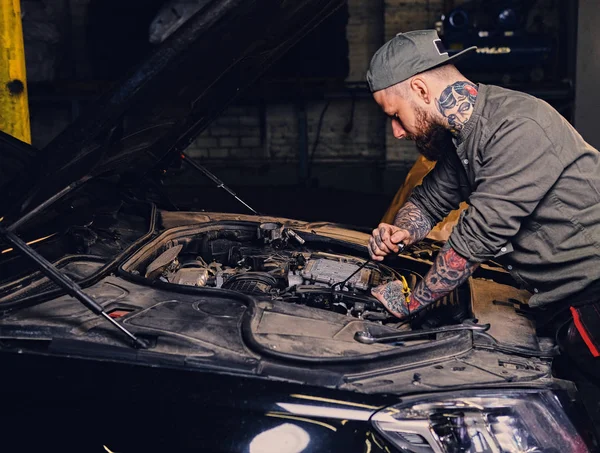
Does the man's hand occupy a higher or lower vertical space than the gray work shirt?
lower

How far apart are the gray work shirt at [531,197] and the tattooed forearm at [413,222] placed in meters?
0.39

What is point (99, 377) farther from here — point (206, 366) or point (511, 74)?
point (511, 74)

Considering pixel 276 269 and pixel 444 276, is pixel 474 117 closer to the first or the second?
pixel 444 276

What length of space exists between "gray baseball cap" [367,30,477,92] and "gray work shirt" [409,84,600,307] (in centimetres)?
19

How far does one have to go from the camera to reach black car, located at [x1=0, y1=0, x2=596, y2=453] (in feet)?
6.00

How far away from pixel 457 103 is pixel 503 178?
11.8 inches

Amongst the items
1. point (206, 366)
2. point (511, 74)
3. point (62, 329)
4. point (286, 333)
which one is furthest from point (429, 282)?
point (511, 74)

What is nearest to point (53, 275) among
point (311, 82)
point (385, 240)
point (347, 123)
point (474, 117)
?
point (385, 240)

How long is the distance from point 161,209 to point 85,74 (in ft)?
21.2

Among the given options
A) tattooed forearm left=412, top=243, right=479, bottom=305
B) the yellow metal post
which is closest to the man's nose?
tattooed forearm left=412, top=243, right=479, bottom=305

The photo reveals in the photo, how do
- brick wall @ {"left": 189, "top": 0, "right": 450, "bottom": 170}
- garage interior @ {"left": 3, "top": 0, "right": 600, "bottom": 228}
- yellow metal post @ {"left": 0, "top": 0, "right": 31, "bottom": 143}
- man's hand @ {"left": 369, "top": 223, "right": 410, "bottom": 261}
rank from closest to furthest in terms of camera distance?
man's hand @ {"left": 369, "top": 223, "right": 410, "bottom": 261}, yellow metal post @ {"left": 0, "top": 0, "right": 31, "bottom": 143}, garage interior @ {"left": 3, "top": 0, "right": 600, "bottom": 228}, brick wall @ {"left": 189, "top": 0, "right": 450, "bottom": 170}

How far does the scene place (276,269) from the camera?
2.81 meters

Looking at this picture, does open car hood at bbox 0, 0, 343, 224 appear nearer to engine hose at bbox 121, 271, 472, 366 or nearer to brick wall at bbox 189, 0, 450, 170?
engine hose at bbox 121, 271, 472, 366

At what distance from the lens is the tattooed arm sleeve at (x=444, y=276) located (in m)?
2.33
